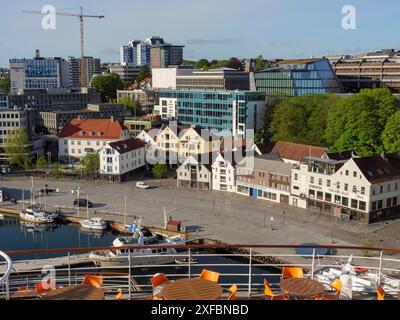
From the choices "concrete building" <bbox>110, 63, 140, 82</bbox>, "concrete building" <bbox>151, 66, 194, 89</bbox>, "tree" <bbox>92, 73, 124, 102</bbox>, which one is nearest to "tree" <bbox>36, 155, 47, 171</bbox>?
"concrete building" <bbox>151, 66, 194, 89</bbox>

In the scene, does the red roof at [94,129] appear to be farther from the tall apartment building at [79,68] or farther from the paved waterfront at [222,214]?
the tall apartment building at [79,68]

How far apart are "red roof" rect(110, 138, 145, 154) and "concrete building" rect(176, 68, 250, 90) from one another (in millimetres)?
23937

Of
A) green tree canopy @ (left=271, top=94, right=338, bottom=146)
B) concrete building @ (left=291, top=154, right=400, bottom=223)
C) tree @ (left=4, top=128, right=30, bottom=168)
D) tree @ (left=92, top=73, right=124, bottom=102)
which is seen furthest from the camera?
tree @ (left=92, top=73, right=124, bottom=102)

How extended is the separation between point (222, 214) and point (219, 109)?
23.7 meters

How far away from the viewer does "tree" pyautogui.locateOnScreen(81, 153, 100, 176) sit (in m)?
36.8

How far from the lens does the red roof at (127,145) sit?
36.9 metres

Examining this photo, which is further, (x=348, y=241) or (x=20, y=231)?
(x=20, y=231)

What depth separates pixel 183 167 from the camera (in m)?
34.2

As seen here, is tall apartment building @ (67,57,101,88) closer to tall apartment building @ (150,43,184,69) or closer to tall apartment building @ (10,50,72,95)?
tall apartment building @ (150,43,184,69)

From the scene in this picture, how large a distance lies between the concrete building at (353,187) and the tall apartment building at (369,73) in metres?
39.1

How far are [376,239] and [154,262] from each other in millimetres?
10373

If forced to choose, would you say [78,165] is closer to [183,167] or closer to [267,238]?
[183,167]

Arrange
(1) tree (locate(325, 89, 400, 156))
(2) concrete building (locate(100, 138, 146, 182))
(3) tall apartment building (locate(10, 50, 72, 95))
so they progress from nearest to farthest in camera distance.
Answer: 1. (1) tree (locate(325, 89, 400, 156))
2. (2) concrete building (locate(100, 138, 146, 182))
3. (3) tall apartment building (locate(10, 50, 72, 95))
